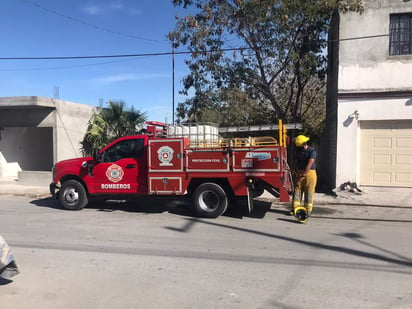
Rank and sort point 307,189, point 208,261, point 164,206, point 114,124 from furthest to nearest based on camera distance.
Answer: point 114,124, point 164,206, point 307,189, point 208,261

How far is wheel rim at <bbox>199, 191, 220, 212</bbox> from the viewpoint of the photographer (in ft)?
28.5

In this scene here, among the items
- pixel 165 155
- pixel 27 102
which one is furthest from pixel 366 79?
pixel 27 102

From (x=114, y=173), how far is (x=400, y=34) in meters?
9.84

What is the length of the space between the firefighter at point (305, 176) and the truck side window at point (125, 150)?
3982mm

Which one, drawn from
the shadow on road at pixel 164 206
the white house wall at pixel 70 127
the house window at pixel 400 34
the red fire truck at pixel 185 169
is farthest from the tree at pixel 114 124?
the house window at pixel 400 34

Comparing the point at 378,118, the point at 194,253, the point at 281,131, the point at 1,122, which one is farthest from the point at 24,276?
the point at 1,122

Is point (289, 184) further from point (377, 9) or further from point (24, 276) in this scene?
point (377, 9)

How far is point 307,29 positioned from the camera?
13.6 meters

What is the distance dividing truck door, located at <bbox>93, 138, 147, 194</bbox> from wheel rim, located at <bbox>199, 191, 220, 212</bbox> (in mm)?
1570

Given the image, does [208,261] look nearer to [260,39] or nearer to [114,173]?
[114,173]

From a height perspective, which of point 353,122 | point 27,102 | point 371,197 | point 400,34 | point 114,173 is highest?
point 400,34

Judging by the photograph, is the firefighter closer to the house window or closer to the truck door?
the truck door

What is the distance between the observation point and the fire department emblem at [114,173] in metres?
9.37

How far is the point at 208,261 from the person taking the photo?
544 centimetres
